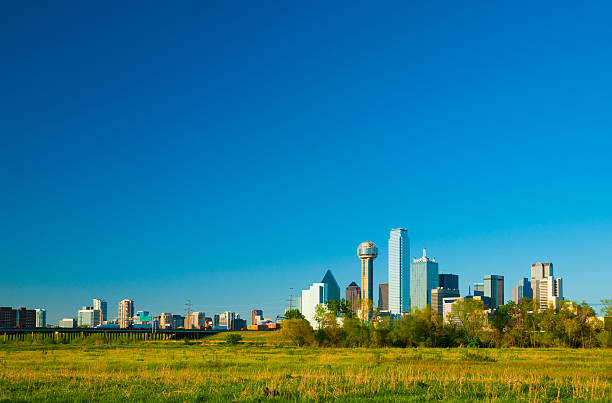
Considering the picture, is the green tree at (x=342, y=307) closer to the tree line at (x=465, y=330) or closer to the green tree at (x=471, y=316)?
the tree line at (x=465, y=330)

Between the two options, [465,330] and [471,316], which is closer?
[465,330]

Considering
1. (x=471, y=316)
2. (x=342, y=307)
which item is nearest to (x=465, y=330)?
(x=471, y=316)

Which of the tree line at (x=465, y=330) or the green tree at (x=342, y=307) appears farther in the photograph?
the green tree at (x=342, y=307)

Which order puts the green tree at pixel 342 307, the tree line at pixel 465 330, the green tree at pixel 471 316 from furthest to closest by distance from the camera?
1. the green tree at pixel 342 307
2. the green tree at pixel 471 316
3. the tree line at pixel 465 330

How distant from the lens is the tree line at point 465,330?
12900 cm

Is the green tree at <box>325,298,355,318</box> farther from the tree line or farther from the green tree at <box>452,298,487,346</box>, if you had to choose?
the green tree at <box>452,298,487,346</box>

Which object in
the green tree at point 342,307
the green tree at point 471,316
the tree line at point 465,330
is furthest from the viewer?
the green tree at point 342,307

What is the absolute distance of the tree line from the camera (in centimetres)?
12900

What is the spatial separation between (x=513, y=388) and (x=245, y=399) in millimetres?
16994

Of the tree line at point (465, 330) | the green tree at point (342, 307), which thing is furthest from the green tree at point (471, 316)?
the green tree at point (342, 307)

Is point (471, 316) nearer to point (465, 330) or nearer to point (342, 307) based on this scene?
point (465, 330)

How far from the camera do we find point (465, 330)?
449ft

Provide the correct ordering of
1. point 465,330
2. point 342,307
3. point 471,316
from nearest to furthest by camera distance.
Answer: point 465,330
point 471,316
point 342,307

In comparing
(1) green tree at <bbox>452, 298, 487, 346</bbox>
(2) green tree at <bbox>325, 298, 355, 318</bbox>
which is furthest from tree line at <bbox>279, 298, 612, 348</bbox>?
(2) green tree at <bbox>325, 298, 355, 318</bbox>
